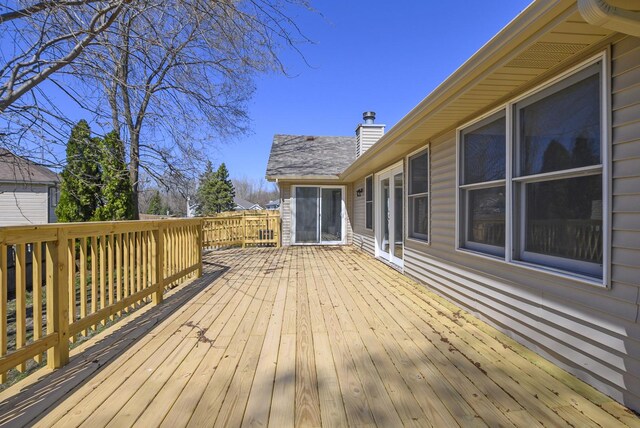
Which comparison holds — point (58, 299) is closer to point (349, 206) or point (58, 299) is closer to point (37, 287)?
point (37, 287)

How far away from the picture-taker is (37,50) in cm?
332

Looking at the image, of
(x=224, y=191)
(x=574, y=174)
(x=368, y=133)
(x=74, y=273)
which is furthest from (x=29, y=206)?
(x=574, y=174)

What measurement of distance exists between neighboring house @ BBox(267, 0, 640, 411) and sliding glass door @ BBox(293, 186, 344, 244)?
5391 mm

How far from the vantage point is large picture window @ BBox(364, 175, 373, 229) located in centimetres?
778

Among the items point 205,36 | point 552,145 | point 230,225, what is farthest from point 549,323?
point 230,225

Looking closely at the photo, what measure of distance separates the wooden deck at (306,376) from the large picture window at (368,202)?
4.25m

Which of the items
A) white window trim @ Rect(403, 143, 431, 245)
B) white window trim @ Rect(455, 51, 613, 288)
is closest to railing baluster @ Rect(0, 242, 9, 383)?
white window trim @ Rect(455, 51, 613, 288)

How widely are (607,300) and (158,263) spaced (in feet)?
13.2

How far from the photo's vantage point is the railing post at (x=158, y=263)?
12.2 feet

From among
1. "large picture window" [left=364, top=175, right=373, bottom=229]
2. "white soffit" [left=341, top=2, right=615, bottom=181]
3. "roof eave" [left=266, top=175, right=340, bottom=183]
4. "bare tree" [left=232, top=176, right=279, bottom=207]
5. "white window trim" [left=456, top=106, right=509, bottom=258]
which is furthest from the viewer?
"bare tree" [left=232, top=176, right=279, bottom=207]

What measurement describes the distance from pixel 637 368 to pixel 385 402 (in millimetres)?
1339

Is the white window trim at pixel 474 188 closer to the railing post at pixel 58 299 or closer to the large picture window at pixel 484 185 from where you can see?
the large picture window at pixel 484 185

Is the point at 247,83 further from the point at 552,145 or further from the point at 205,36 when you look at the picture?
the point at 552,145

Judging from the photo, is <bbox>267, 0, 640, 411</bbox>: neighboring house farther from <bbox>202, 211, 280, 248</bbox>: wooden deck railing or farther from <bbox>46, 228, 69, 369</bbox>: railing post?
<bbox>202, 211, 280, 248</bbox>: wooden deck railing
